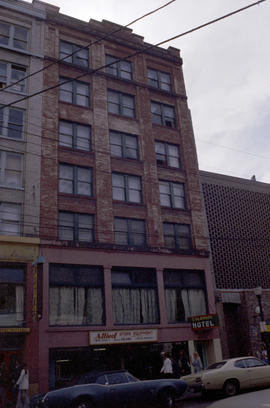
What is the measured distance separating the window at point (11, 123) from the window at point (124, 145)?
249 inches

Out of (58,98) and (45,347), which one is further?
(58,98)

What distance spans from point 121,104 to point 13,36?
852 cm

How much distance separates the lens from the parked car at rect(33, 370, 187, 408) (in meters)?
12.9

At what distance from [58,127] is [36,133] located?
167 cm

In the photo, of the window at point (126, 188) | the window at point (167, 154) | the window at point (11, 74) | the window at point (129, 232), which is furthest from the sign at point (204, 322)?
the window at point (11, 74)

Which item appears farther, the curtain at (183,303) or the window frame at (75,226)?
the curtain at (183,303)

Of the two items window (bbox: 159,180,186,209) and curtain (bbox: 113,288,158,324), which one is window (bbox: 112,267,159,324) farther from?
window (bbox: 159,180,186,209)

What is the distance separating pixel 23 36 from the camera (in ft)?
90.4

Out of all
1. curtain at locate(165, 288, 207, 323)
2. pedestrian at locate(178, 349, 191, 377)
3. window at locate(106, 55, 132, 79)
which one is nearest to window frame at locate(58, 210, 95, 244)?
curtain at locate(165, 288, 207, 323)

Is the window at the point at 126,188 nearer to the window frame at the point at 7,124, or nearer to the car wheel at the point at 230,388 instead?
the window frame at the point at 7,124

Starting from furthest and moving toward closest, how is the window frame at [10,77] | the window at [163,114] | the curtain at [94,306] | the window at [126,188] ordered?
the window at [163,114]
the window at [126,188]
the window frame at [10,77]
the curtain at [94,306]

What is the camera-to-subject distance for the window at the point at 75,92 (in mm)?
27500

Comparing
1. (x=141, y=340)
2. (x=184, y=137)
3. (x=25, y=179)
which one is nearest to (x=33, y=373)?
(x=141, y=340)

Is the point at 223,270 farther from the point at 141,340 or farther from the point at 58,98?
the point at 58,98
